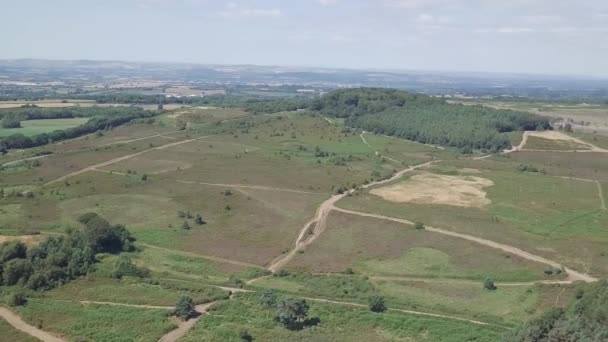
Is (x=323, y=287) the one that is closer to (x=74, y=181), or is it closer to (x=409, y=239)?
(x=409, y=239)

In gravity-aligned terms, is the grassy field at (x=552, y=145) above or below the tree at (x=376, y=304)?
above

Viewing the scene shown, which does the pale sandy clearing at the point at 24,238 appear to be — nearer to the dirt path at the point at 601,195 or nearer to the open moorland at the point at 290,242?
the open moorland at the point at 290,242

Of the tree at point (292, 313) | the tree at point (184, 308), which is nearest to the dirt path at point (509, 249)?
the tree at point (292, 313)

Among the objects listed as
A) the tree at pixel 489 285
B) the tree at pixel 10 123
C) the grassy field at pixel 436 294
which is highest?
the tree at pixel 10 123

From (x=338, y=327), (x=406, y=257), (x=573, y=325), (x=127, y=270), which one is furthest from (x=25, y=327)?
(x=573, y=325)

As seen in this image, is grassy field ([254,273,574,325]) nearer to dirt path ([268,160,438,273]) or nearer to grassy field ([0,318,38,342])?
dirt path ([268,160,438,273])
